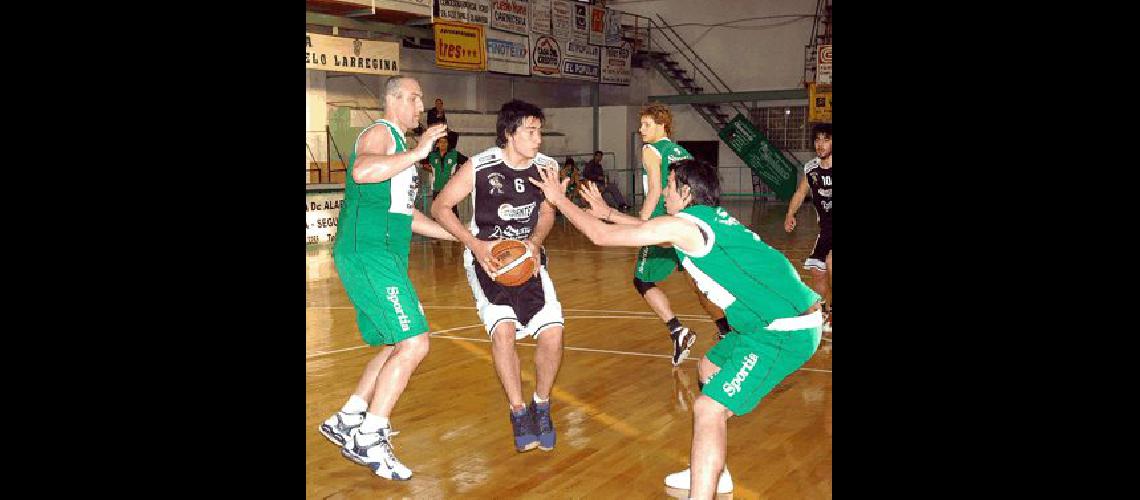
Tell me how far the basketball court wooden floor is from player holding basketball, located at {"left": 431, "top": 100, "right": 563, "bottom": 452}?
10.0 inches

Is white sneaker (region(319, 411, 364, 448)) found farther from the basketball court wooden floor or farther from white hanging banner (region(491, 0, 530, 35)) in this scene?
white hanging banner (region(491, 0, 530, 35))

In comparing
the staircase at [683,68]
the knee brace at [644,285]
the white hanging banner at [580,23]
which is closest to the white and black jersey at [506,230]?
the knee brace at [644,285]

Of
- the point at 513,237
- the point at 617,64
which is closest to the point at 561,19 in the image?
the point at 617,64

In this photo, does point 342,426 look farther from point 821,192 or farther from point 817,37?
point 817,37

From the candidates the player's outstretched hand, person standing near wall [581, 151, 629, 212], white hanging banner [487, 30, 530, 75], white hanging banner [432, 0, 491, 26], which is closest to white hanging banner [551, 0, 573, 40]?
white hanging banner [487, 30, 530, 75]

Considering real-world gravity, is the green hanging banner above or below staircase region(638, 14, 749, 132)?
below

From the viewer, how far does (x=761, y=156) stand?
27.6 m

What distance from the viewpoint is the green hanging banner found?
2741cm

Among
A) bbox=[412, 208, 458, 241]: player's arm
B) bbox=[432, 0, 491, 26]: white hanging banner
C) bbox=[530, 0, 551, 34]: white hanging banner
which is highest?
bbox=[530, 0, 551, 34]: white hanging banner
